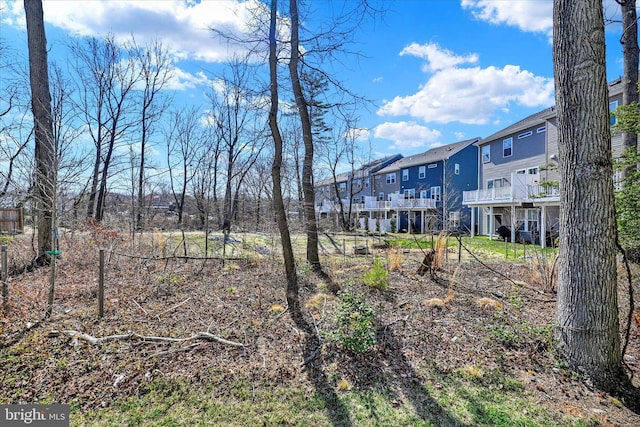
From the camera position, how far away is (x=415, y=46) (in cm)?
598

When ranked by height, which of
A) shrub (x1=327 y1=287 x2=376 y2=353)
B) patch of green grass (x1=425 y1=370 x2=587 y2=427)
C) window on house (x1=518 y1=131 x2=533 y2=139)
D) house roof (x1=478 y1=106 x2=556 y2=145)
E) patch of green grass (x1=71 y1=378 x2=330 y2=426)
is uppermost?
→ house roof (x1=478 y1=106 x2=556 y2=145)

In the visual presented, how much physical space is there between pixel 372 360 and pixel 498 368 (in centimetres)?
124

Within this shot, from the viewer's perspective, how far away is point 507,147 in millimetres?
19984

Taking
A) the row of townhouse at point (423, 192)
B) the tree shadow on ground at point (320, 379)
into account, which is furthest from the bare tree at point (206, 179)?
the tree shadow on ground at point (320, 379)

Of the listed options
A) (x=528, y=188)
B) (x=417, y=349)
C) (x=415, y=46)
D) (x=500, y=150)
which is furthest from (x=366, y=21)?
(x=500, y=150)

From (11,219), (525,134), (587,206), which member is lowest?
(11,219)

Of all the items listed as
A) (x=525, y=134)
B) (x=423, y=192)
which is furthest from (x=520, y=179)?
(x=423, y=192)

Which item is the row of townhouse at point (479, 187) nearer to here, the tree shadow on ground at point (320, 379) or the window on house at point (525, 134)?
the window on house at point (525, 134)

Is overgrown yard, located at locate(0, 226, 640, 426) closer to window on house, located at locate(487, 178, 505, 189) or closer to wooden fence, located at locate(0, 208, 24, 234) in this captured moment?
wooden fence, located at locate(0, 208, 24, 234)

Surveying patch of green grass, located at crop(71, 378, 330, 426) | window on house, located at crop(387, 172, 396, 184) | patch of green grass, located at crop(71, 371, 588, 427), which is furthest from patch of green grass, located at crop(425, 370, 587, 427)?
window on house, located at crop(387, 172, 396, 184)

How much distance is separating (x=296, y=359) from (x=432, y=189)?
991 inches

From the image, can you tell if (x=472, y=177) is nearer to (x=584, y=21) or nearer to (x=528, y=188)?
(x=528, y=188)

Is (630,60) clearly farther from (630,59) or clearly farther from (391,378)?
(391,378)

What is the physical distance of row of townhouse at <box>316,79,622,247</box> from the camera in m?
16.4
